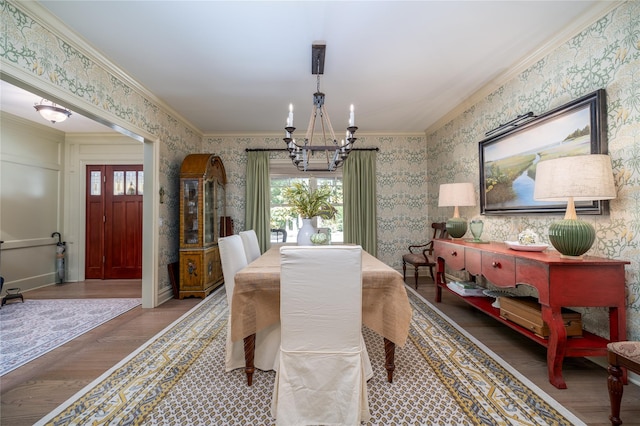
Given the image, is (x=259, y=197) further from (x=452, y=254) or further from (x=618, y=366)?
(x=618, y=366)

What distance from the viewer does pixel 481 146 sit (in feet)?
10.7

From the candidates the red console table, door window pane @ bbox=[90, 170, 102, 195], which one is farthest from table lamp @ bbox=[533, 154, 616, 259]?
door window pane @ bbox=[90, 170, 102, 195]

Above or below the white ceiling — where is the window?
below

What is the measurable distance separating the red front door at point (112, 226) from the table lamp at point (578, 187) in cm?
574

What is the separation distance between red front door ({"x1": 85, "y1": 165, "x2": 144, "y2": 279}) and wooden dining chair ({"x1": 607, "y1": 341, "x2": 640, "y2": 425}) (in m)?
5.86

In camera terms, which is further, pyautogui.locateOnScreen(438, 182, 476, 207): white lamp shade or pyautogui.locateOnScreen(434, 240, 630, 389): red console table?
pyautogui.locateOnScreen(438, 182, 476, 207): white lamp shade

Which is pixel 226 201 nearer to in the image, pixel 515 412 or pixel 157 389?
pixel 157 389

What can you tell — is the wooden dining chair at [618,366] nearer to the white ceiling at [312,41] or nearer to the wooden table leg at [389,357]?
the wooden table leg at [389,357]

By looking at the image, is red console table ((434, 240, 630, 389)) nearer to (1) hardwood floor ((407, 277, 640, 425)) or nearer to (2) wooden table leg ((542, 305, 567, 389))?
(2) wooden table leg ((542, 305, 567, 389))

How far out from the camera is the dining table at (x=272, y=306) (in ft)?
5.45

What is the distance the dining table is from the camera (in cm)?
166

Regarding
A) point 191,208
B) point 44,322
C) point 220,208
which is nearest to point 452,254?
point 191,208

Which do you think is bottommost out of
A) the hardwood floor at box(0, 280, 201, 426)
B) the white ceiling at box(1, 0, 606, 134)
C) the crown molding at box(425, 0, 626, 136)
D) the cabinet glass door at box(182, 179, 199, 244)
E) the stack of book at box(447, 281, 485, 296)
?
the hardwood floor at box(0, 280, 201, 426)

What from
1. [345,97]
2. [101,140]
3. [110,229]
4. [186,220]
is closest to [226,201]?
[186,220]
